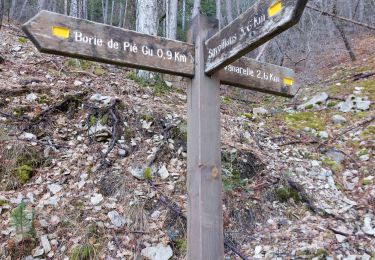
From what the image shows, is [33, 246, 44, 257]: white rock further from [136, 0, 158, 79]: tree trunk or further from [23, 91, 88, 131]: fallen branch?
[136, 0, 158, 79]: tree trunk

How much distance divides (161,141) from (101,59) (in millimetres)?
2322

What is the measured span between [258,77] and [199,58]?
1.72 feet

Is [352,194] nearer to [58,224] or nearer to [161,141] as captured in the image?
[161,141]

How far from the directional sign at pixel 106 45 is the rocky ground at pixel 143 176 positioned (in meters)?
1.67

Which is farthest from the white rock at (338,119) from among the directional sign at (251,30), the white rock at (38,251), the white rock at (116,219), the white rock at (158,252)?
the white rock at (38,251)

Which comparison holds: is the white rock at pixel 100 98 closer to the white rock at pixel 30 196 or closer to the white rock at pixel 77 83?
the white rock at pixel 77 83

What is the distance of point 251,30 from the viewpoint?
2.16 m

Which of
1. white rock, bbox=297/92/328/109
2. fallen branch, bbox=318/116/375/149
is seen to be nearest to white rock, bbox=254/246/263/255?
fallen branch, bbox=318/116/375/149

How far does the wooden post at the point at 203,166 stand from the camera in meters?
2.34

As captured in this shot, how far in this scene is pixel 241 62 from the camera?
106 inches

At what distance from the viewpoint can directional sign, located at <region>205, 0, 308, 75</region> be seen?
1903 millimetres

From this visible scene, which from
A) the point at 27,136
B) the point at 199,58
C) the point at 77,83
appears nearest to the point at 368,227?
the point at 199,58

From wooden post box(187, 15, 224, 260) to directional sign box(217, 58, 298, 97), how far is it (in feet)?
0.49

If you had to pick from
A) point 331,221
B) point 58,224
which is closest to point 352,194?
point 331,221
